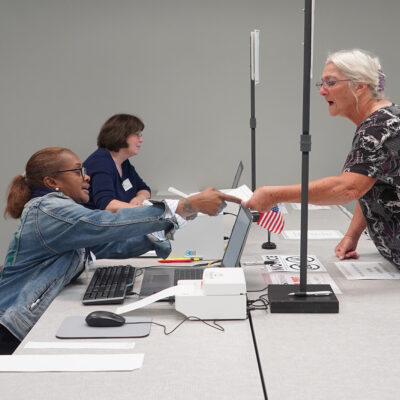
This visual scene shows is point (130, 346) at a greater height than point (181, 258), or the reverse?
point (130, 346)

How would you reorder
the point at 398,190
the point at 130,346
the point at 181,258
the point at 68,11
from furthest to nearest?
the point at 68,11
the point at 181,258
the point at 398,190
the point at 130,346

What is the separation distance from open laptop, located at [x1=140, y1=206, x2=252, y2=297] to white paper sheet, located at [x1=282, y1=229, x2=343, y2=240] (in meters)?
0.81

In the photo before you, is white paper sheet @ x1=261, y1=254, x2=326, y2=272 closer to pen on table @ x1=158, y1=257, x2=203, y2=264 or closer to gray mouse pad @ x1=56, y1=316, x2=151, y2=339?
pen on table @ x1=158, y1=257, x2=203, y2=264

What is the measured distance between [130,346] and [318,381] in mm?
507

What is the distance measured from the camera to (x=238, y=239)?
2.11 m

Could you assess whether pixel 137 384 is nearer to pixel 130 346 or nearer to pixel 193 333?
pixel 130 346

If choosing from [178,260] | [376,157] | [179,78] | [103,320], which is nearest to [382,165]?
[376,157]

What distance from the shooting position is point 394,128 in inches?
81.4

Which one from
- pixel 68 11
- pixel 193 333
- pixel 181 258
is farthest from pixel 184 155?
pixel 193 333

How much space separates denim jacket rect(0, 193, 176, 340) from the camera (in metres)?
1.91

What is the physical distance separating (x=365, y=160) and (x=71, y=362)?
1.22 metres

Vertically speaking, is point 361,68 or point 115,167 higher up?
Result: point 361,68

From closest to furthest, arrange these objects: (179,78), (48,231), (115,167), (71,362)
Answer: (71,362), (48,231), (115,167), (179,78)

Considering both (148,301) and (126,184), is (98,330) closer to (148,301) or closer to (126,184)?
(148,301)
